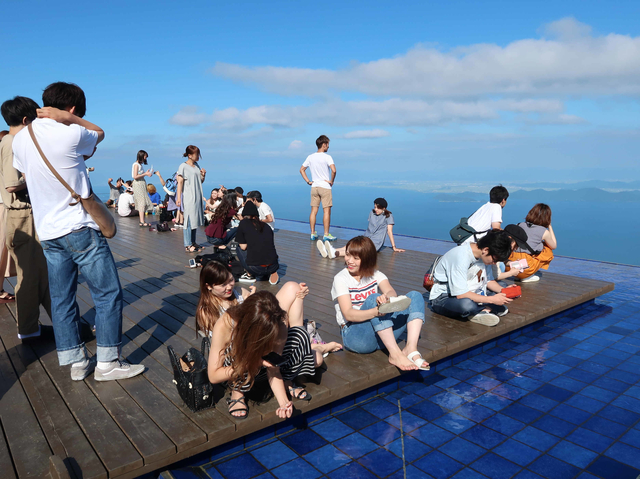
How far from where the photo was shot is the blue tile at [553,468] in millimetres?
2258

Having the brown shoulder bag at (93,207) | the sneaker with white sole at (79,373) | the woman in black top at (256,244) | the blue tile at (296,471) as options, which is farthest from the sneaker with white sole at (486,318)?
the sneaker with white sole at (79,373)

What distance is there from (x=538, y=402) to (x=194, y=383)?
2520mm

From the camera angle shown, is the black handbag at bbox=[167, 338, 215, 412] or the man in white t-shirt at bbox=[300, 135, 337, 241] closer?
the black handbag at bbox=[167, 338, 215, 412]

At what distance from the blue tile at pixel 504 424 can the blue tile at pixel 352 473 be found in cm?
99

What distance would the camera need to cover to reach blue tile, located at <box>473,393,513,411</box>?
116 inches

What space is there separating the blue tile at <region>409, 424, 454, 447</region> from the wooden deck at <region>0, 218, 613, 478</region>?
1.53 ft

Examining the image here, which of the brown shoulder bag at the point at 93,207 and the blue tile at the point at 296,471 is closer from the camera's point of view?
the blue tile at the point at 296,471

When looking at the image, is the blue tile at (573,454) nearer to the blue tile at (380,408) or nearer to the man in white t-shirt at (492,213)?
the blue tile at (380,408)

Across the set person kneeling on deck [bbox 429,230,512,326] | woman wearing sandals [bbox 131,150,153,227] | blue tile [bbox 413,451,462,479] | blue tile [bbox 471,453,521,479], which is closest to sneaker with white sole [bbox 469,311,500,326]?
person kneeling on deck [bbox 429,230,512,326]

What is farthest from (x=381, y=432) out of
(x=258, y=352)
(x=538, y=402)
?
(x=538, y=402)

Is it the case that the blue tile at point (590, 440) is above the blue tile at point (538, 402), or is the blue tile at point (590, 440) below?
below

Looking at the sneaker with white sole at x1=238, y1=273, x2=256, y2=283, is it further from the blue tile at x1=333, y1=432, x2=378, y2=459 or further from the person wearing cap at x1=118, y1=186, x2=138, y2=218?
the person wearing cap at x1=118, y1=186, x2=138, y2=218

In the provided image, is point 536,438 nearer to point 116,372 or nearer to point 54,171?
point 116,372

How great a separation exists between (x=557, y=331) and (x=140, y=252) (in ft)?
23.0
